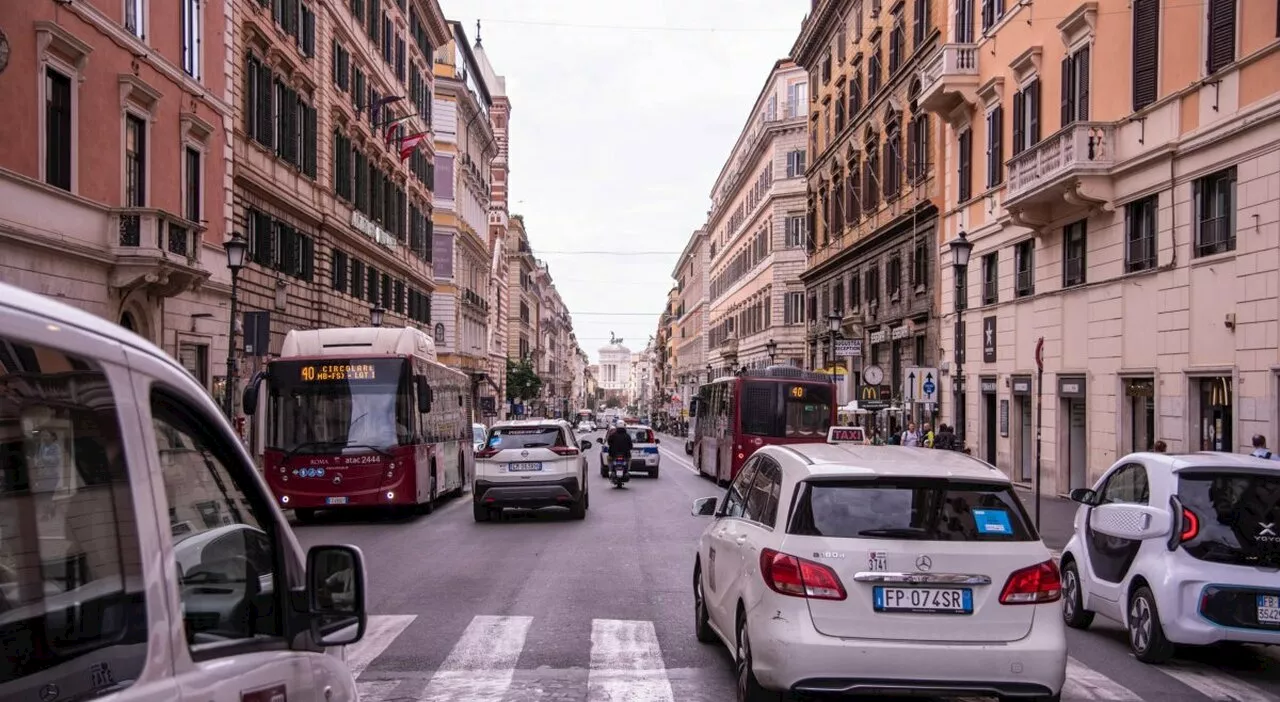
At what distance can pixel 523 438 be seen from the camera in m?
20.2

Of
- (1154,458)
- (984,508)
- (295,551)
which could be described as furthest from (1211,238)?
(295,551)

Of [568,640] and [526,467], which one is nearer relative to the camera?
[568,640]

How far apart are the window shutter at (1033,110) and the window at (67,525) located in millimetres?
28398

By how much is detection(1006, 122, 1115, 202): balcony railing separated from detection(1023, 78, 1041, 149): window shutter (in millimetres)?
1836

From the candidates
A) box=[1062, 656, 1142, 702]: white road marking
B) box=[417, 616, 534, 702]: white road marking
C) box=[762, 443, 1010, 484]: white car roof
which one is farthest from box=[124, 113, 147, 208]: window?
box=[1062, 656, 1142, 702]: white road marking

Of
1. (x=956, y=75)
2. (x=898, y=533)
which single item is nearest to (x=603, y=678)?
(x=898, y=533)

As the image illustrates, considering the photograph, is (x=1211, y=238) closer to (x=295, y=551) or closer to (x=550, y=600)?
(x=550, y=600)

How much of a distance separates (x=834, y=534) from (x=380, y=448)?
1448cm

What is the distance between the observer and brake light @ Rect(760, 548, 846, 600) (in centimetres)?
655

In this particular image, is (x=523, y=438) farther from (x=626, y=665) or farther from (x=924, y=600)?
(x=924, y=600)

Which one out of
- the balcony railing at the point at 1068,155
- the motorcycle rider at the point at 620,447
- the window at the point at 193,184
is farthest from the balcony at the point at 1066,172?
the window at the point at 193,184

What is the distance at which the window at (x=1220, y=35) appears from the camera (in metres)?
19.4

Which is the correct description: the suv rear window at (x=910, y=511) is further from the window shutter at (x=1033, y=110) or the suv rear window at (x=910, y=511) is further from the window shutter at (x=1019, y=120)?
the window shutter at (x=1019, y=120)

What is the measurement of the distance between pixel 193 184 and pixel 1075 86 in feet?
65.4
